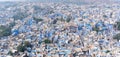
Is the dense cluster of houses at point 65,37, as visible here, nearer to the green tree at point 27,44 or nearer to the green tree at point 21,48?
the green tree at point 21,48

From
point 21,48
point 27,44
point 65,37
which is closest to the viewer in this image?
point 21,48

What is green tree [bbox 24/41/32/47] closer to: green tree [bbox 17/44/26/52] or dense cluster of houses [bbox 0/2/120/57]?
dense cluster of houses [bbox 0/2/120/57]

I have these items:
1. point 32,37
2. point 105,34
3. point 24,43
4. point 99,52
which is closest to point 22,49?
point 24,43

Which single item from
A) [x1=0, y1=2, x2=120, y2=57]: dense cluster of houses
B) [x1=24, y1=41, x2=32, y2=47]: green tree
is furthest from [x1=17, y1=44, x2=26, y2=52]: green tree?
[x1=24, y1=41, x2=32, y2=47]: green tree

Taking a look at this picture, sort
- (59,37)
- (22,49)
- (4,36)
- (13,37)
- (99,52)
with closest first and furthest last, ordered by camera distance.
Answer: (99,52) → (22,49) → (59,37) → (13,37) → (4,36)

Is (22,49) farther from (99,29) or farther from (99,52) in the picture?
(99,29)

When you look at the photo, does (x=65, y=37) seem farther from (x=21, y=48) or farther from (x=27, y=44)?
(x=21, y=48)

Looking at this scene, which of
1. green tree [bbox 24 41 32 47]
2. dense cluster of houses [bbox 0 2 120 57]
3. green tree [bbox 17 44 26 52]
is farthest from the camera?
green tree [bbox 24 41 32 47]

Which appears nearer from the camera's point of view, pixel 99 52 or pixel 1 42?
pixel 99 52

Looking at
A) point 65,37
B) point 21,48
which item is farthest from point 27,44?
point 65,37

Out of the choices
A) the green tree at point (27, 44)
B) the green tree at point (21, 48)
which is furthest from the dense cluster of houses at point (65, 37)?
the green tree at point (27, 44)

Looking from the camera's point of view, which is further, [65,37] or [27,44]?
[65,37]
